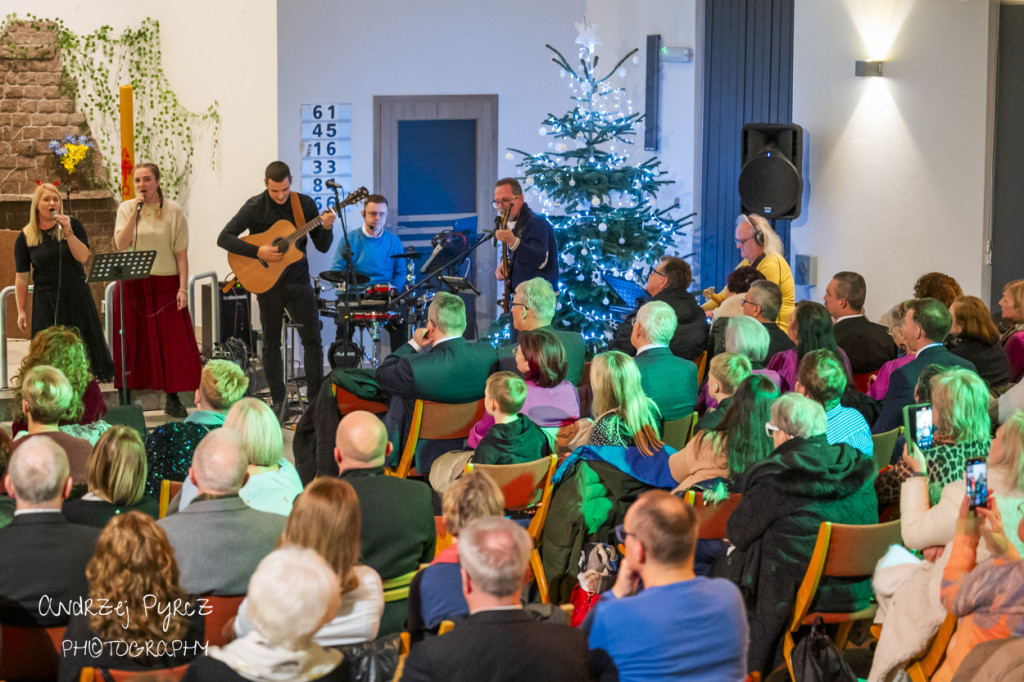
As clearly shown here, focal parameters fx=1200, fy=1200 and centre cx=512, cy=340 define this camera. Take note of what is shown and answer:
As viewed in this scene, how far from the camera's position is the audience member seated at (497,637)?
250 cm

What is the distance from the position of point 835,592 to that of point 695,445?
2.45ft

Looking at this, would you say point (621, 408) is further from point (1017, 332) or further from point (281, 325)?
point (281, 325)

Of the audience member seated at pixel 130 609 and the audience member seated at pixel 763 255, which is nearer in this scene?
the audience member seated at pixel 130 609

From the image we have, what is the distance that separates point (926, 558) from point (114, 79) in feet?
34.3

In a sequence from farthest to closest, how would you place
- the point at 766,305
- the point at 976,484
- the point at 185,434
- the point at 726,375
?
the point at 766,305 < the point at 726,375 < the point at 185,434 < the point at 976,484

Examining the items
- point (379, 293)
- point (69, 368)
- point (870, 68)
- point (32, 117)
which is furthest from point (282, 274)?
point (32, 117)

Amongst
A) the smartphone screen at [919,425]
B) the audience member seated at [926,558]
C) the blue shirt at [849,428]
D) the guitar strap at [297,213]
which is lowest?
the audience member seated at [926,558]

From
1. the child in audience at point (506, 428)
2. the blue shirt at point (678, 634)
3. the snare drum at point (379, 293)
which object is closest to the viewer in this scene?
the blue shirt at point (678, 634)

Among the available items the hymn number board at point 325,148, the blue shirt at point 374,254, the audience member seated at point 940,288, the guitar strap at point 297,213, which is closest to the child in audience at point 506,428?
the audience member seated at point 940,288

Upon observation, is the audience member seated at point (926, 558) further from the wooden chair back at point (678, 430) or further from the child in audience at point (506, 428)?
the wooden chair back at point (678, 430)

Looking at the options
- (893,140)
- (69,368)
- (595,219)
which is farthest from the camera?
(595,219)

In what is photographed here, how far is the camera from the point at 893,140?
7930 millimetres

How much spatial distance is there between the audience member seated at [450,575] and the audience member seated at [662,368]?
181 centimetres

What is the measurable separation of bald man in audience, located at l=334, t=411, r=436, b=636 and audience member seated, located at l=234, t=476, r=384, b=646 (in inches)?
15.2
